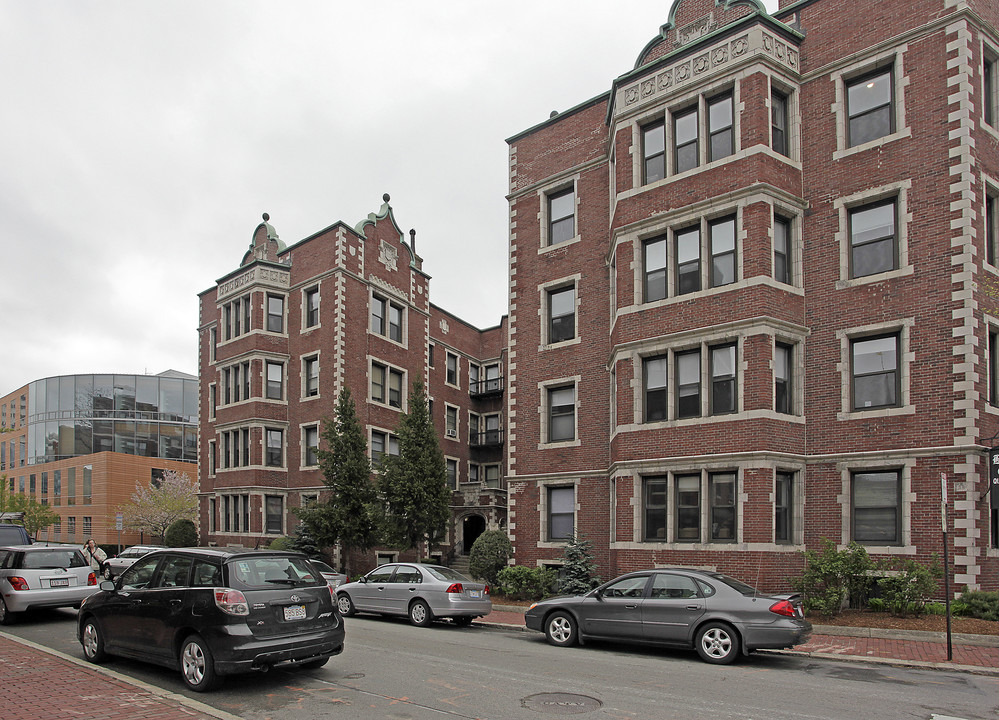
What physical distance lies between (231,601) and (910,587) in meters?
12.8

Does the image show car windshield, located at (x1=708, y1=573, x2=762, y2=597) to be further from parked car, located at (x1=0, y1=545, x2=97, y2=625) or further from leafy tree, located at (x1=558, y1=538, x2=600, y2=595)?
parked car, located at (x1=0, y1=545, x2=97, y2=625)

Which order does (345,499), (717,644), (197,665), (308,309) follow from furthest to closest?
1. (308,309)
2. (345,499)
3. (717,644)
4. (197,665)

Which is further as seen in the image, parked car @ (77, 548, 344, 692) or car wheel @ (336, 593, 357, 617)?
car wheel @ (336, 593, 357, 617)

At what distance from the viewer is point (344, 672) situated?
10.3 meters

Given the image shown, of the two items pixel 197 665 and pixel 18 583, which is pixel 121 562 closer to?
pixel 18 583

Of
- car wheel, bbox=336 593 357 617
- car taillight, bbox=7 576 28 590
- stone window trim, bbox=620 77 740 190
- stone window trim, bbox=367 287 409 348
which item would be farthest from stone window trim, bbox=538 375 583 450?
car taillight, bbox=7 576 28 590

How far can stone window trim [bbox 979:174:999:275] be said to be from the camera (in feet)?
54.3

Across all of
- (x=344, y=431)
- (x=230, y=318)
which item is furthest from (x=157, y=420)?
(x=344, y=431)

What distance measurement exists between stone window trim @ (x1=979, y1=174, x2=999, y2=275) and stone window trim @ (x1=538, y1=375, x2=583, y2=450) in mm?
10407

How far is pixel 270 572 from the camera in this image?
371 inches

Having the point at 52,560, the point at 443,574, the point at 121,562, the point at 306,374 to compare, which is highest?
the point at 306,374

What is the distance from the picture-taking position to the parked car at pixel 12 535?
20.1 metres

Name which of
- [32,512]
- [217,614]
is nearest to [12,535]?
[217,614]

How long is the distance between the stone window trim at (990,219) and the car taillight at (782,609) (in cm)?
985
